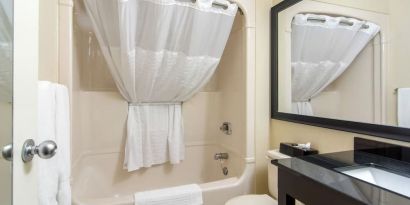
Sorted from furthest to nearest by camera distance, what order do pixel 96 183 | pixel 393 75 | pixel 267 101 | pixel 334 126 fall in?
pixel 96 183
pixel 267 101
pixel 334 126
pixel 393 75

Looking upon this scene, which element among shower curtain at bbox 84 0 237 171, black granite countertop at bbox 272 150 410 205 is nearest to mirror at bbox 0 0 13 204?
shower curtain at bbox 84 0 237 171

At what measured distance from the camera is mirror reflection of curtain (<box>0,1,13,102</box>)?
759 mm

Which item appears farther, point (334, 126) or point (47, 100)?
point (334, 126)

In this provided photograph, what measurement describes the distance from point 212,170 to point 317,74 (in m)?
1.51

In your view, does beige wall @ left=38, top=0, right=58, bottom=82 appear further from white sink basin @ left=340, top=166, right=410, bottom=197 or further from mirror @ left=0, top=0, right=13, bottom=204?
white sink basin @ left=340, top=166, right=410, bottom=197

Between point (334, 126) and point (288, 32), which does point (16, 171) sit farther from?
point (288, 32)

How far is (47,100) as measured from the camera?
3.32ft

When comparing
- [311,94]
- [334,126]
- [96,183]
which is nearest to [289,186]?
[334,126]

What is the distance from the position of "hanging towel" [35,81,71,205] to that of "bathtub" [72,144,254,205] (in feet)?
1.29

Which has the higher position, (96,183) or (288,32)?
(288,32)

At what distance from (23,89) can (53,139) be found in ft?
1.28

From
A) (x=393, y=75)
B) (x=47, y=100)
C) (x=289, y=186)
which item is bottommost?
(x=289, y=186)

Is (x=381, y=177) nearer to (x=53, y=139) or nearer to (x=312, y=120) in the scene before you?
(x=312, y=120)

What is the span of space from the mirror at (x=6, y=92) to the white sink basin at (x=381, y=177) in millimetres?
1283
